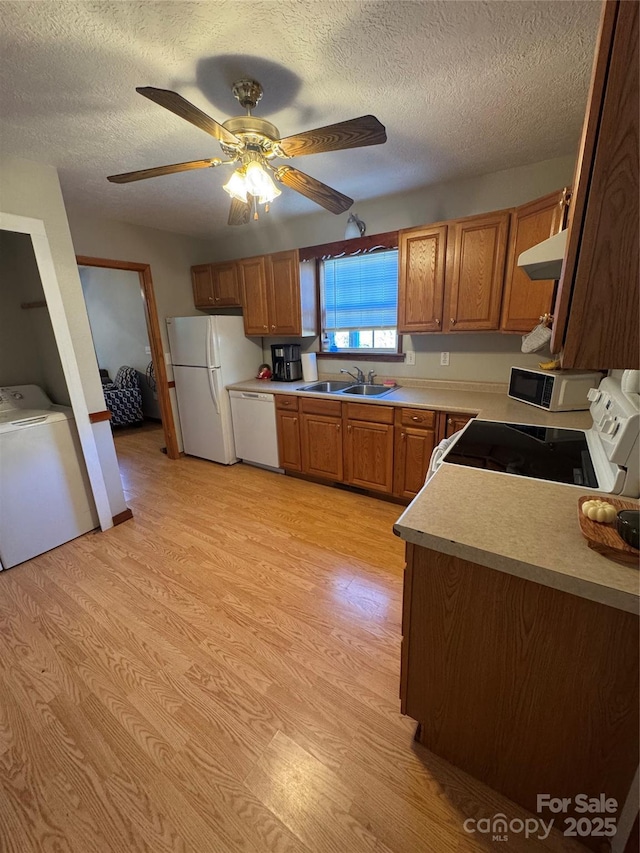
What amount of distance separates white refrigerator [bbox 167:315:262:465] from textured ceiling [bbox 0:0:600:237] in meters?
1.41

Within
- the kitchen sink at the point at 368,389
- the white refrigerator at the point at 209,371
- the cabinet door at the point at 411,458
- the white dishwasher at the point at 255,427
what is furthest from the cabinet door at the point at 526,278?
the white refrigerator at the point at 209,371

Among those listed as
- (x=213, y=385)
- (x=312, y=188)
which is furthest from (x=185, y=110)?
(x=213, y=385)

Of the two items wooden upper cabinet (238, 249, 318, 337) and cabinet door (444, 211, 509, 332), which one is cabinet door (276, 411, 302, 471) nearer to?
wooden upper cabinet (238, 249, 318, 337)

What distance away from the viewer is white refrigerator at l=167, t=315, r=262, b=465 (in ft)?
11.1

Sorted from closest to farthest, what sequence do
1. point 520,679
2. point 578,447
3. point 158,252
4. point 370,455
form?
point 520,679 → point 578,447 → point 370,455 → point 158,252

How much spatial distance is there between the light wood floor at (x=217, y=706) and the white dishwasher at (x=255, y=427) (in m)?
1.12

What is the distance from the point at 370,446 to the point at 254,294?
1.97 m

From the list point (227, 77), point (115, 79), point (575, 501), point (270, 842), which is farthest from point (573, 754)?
point (115, 79)

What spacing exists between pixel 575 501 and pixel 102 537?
9.37 feet

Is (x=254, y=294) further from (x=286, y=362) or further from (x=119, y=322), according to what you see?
(x=119, y=322)

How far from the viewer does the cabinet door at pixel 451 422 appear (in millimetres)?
2320

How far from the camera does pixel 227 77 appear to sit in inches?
56.4

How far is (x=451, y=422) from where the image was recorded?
7.75ft

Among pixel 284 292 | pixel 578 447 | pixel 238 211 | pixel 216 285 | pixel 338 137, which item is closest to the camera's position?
pixel 338 137
